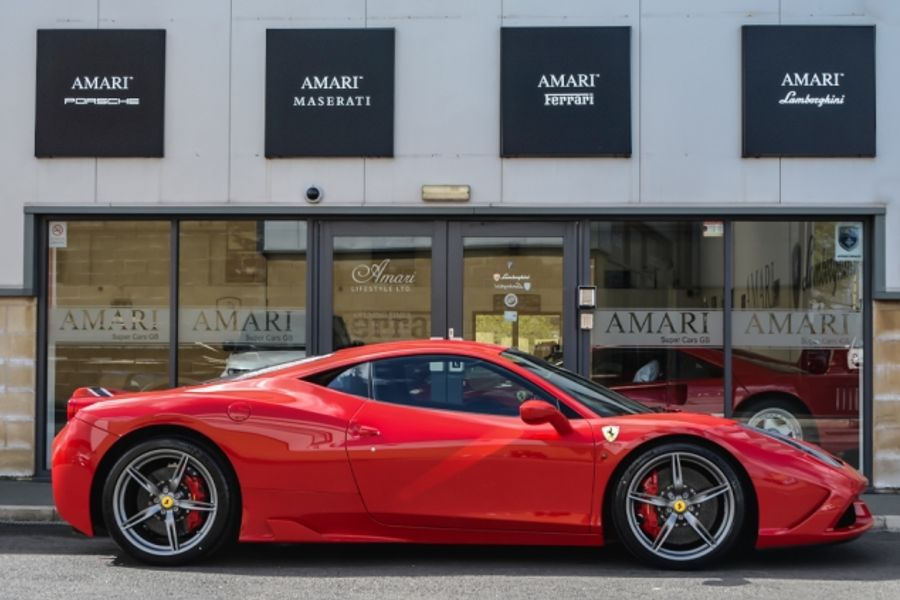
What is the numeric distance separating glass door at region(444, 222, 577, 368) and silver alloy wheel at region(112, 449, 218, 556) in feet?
13.7

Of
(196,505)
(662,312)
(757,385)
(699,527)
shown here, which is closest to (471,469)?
Answer: (699,527)

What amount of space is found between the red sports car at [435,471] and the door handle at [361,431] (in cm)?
1

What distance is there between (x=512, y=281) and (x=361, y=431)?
408 centimetres

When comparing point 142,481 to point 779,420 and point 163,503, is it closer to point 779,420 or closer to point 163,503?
point 163,503

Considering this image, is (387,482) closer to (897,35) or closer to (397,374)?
(397,374)

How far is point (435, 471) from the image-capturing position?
233 inches

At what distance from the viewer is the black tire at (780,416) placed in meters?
9.69

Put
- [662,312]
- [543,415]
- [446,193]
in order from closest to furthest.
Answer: [543,415]
[446,193]
[662,312]

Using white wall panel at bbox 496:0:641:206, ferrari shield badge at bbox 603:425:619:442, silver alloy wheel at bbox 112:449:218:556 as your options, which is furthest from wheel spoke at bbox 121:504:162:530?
white wall panel at bbox 496:0:641:206

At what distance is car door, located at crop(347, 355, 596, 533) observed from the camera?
5.89m

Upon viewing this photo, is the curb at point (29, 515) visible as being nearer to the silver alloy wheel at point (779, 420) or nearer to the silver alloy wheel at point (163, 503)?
the silver alloy wheel at point (163, 503)

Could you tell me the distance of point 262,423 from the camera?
19.9 feet

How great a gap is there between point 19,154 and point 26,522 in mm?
3730

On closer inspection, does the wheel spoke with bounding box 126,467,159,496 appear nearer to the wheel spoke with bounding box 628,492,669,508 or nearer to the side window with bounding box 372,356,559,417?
the side window with bounding box 372,356,559,417
